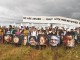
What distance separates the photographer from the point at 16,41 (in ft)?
90.6

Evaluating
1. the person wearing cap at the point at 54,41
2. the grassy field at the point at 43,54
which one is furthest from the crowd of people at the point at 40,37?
the grassy field at the point at 43,54

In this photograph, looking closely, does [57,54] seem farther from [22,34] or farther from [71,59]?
[22,34]

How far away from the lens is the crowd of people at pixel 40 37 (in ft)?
81.9

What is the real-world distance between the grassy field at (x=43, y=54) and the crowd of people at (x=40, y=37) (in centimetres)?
65

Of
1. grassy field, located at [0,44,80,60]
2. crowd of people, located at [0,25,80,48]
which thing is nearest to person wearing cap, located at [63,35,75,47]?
crowd of people, located at [0,25,80,48]

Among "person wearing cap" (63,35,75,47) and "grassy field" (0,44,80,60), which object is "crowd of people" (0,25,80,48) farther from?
"grassy field" (0,44,80,60)

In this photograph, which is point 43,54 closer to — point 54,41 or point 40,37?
point 54,41

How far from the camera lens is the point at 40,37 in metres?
26.0

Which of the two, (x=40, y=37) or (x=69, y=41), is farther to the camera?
(x=40, y=37)

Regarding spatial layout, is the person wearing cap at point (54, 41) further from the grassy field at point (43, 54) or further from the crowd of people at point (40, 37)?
the grassy field at point (43, 54)

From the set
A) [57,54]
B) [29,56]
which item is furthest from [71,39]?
[29,56]

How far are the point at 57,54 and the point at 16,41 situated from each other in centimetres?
524

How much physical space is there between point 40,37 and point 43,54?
2377 mm

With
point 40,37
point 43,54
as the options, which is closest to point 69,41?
point 43,54
